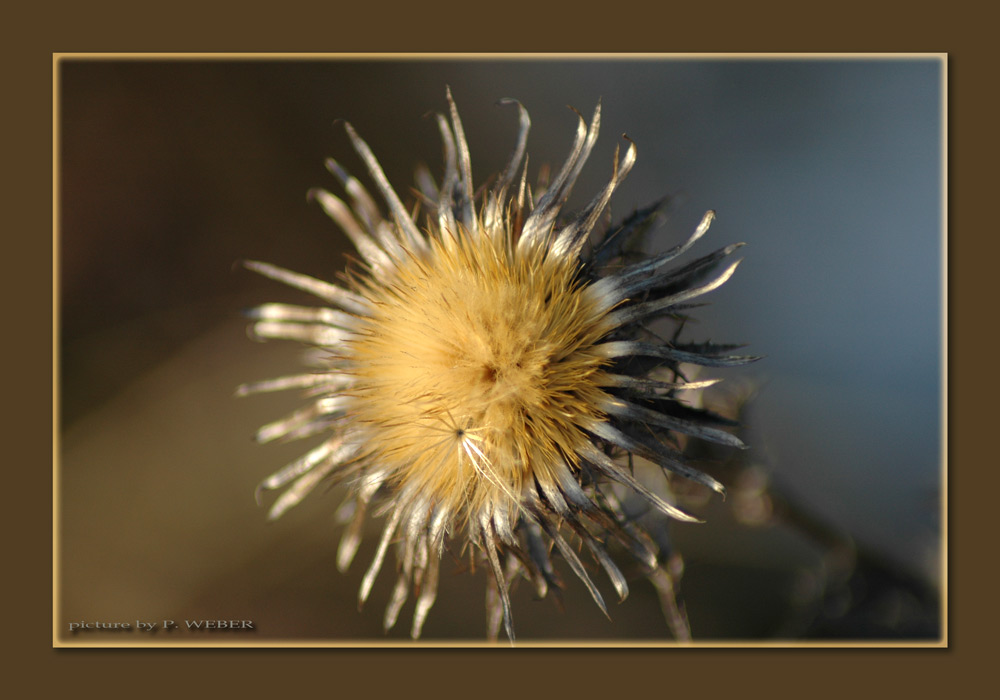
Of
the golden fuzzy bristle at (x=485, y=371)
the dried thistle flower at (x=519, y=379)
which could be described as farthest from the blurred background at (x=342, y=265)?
the golden fuzzy bristle at (x=485, y=371)

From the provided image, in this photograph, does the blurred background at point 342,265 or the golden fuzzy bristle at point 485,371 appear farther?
the blurred background at point 342,265

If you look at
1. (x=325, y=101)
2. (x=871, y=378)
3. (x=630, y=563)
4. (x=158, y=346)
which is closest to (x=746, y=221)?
(x=871, y=378)

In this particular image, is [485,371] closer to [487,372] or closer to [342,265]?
[487,372]

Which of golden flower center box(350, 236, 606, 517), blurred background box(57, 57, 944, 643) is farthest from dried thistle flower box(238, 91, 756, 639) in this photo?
blurred background box(57, 57, 944, 643)

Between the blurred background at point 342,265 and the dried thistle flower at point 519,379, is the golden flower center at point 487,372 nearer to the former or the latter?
the dried thistle flower at point 519,379

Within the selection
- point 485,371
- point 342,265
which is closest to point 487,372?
point 485,371

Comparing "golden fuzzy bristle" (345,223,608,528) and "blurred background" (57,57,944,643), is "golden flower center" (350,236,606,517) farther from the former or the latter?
"blurred background" (57,57,944,643)

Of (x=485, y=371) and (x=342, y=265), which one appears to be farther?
(x=342, y=265)
